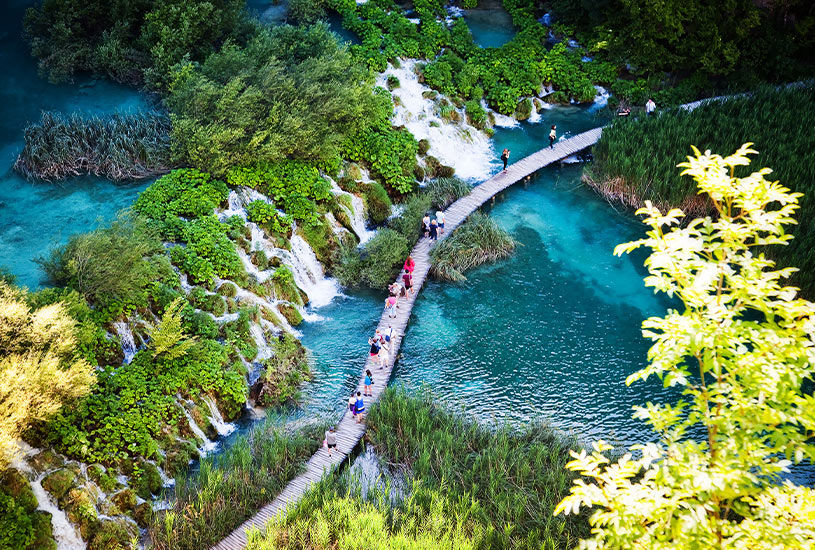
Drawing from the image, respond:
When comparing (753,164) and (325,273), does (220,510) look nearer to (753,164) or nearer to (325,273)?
(325,273)

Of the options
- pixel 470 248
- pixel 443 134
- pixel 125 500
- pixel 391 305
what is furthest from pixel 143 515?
pixel 443 134

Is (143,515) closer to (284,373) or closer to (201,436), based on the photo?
(201,436)

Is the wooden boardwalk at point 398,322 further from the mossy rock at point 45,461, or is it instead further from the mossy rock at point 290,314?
the mossy rock at point 45,461

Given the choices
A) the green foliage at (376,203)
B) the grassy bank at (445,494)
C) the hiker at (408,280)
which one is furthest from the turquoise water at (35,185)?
the grassy bank at (445,494)

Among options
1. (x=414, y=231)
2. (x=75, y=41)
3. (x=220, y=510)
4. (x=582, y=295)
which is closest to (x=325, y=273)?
(x=414, y=231)

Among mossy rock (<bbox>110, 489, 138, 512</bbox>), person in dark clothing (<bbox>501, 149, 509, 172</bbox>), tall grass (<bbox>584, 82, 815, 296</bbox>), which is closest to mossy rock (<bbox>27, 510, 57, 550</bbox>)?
mossy rock (<bbox>110, 489, 138, 512</bbox>)

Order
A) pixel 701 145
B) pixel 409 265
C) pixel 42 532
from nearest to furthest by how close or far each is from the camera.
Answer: pixel 42 532
pixel 409 265
pixel 701 145
